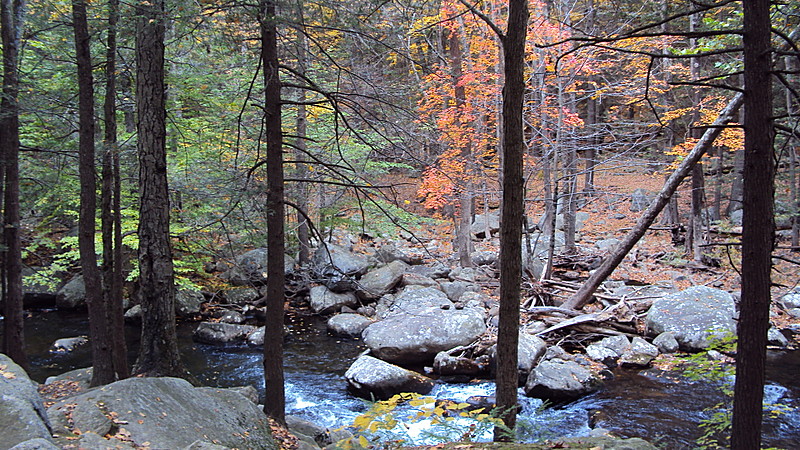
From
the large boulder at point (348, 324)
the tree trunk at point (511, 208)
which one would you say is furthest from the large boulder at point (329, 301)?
the tree trunk at point (511, 208)

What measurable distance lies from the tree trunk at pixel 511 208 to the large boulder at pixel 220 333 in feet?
29.0

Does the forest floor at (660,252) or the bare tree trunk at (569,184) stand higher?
the bare tree trunk at (569,184)

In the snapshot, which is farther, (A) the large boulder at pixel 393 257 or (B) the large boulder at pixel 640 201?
(B) the large boulder at pixel 640 201

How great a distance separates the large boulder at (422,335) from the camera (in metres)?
10.1

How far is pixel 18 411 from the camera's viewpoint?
120 inches

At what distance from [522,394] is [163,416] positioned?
20.0 feet

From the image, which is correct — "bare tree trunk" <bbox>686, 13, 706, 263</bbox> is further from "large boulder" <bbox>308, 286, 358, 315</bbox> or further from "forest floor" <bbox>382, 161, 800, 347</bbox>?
"large boulder" <bbox>308, 286, 358, 315</bbox>

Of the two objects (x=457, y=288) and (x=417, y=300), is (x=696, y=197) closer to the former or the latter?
(x=457, y=288)

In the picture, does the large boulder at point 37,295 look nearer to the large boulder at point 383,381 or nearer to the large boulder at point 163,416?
the large boulder at point 383,381

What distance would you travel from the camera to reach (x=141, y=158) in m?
6.37

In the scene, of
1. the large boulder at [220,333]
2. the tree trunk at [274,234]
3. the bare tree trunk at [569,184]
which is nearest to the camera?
the tree trunk at [274,234]

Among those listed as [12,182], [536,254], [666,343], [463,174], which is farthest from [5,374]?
[536,254]

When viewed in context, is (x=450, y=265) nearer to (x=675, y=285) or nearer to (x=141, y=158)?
(x=675, y=285)

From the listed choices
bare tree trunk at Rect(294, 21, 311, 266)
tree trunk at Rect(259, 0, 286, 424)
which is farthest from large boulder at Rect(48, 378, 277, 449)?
bare tree trunk at Rect(294, 21, 311, 266)
